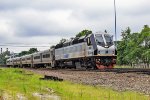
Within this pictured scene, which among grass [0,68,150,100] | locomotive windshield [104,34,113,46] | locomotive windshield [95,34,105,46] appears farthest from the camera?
locomotive windshield [104,34,113,46]

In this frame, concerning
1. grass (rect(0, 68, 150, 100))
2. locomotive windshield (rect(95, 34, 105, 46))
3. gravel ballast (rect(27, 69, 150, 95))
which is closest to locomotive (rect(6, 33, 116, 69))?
locomotive windshield (rect(95, 34, 105, 46))

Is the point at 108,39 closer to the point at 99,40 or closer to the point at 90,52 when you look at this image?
the point at 99,40

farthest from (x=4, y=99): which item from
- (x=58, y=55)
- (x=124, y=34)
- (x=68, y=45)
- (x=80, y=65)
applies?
(x=124, y=34)

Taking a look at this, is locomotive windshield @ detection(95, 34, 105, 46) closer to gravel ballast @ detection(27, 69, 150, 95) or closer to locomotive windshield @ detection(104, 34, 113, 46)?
locomotive windshield @ detection(104, 34, 113, 46)

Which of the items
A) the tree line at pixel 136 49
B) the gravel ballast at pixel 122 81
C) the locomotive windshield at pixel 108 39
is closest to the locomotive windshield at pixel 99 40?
the locomotive windshield at pixel 108 39

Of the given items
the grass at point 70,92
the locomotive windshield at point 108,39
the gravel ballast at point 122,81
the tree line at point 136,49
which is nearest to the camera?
the grass at point 70,92

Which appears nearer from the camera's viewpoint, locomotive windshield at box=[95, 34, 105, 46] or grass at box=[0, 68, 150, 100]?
grass at box=[0, 68, 150, 100]

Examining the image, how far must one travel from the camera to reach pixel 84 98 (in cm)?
1430

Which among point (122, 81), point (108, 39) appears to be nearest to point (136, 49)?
point (108, 39)

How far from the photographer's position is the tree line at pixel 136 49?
84.2 metres

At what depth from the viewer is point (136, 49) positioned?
85375mm

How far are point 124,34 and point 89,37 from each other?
55699mm

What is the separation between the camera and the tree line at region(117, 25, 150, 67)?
84.2m

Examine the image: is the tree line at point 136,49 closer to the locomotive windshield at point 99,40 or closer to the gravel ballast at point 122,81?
the locomotive windshield at point 99,40
